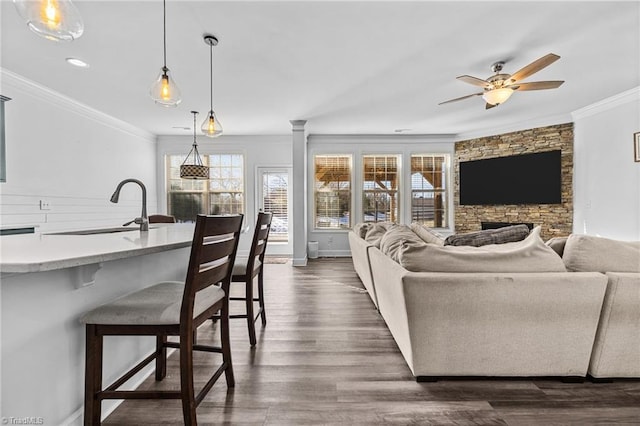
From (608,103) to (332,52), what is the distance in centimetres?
446

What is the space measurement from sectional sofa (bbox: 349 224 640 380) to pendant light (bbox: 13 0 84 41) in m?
2.07

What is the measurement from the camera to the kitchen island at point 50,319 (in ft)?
3.28

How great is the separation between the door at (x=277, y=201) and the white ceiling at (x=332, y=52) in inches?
83.1

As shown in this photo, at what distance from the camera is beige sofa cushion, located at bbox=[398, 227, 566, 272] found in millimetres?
1733

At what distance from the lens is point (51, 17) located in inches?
54.1

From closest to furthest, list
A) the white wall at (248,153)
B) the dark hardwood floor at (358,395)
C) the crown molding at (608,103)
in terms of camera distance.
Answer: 1. the dark hardwood floor at (358,395)
2. the crown molding at (608,103)
3. the white wall at (248,153)

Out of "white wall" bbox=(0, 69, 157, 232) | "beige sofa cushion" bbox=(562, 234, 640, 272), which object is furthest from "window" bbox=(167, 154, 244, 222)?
"beige sofa cushion" bbox=(562, 234, 640, 272)

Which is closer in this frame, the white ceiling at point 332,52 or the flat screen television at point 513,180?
the white ceiling at point 332,52

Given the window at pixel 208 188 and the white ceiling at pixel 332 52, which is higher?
the white ceiling at pixel 332 52

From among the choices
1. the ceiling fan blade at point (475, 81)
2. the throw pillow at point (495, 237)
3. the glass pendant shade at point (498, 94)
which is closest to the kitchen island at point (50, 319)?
the throw pillow at point (495, 237)

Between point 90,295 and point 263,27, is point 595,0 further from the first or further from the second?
point 90,295

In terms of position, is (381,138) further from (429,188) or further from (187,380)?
(187,380)

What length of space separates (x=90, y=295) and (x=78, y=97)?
4.28 m

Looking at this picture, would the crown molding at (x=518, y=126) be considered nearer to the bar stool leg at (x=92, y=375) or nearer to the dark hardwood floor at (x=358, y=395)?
the dark hardwood floor at (x=358, y=395)
